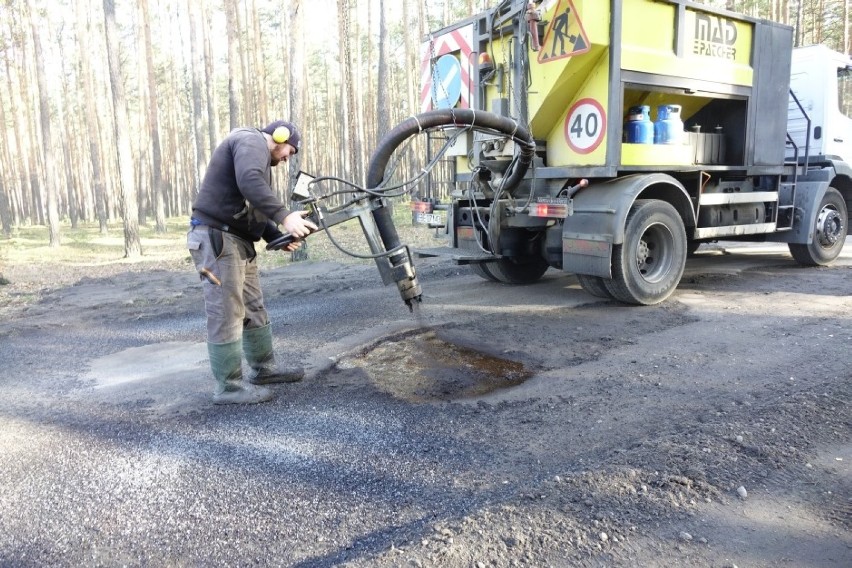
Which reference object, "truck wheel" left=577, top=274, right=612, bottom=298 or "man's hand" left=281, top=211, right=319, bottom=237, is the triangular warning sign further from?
"man's hand" left=281, top=211, right=319, bottom=237

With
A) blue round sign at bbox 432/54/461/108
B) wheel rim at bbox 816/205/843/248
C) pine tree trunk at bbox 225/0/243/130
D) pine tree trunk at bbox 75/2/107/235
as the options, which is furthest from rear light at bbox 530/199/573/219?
pine tree trunk at bbox 75/2/107/235

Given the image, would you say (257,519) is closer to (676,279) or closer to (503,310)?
(503,310)

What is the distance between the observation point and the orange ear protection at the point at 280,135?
3.93m

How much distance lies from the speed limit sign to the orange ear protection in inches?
141

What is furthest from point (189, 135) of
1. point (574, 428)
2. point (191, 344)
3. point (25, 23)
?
point (574, 428)

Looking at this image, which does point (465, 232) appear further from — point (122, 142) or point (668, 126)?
point (122, 142)

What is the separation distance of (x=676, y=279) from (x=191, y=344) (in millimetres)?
5095

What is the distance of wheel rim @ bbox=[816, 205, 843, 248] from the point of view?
8.51 meters

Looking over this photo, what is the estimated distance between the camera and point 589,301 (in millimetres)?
6828

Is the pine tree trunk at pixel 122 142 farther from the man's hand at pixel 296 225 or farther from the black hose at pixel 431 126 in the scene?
the man's hand at pixel 296 225

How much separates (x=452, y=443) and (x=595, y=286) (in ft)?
12.7

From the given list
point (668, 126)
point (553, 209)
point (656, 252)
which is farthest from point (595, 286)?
point (668, 126)

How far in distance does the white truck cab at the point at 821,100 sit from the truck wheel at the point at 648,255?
11.7 ft

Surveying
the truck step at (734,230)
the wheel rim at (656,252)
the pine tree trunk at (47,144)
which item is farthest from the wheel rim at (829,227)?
the pine tree trunk at (47,144)
